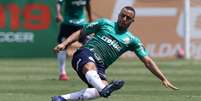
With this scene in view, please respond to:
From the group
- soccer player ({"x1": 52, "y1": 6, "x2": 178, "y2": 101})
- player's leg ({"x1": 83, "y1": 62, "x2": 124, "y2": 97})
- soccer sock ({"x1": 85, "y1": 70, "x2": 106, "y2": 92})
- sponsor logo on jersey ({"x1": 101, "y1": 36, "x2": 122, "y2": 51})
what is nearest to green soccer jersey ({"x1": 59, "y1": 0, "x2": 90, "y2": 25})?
soccer player ({"x1": 52, "y1": 6, "x2": 178, "y2": 101})

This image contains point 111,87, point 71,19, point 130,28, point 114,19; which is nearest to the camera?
point 111,87

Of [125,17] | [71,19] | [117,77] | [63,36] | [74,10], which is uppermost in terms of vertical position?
[125,17]

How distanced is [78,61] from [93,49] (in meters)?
0.29

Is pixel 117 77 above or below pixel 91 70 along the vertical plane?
below

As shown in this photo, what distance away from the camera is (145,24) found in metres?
25.1

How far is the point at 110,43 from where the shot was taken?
36.7 feet

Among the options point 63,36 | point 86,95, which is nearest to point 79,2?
point 63,36

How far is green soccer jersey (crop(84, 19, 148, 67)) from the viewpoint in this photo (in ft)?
36.7

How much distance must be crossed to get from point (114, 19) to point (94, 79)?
47.2 feet

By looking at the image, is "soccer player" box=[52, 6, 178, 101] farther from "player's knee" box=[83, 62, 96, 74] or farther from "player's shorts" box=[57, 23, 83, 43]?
"player's shorts" box=[57, 23, 83, 43]

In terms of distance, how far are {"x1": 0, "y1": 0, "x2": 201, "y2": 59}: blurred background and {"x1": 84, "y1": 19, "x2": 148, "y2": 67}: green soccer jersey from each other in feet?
44.8

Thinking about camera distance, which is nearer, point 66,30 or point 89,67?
point 89,67

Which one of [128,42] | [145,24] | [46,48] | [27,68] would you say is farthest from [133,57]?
[128,42]

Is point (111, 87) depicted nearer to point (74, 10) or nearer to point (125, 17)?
point (125, 17)
